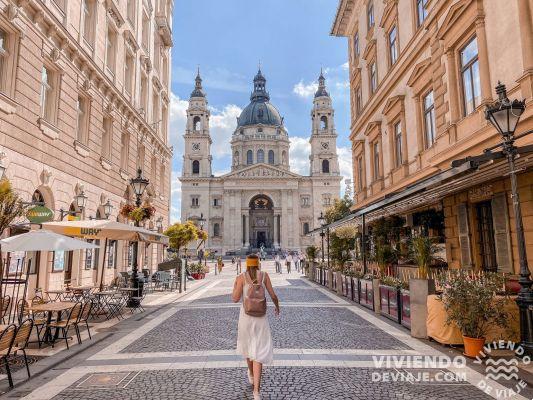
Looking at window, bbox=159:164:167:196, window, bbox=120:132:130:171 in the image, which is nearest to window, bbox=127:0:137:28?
window, bbox=120:132:130:171

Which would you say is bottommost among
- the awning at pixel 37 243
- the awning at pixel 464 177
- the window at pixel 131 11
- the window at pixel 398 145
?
the awning at pixel 37 243

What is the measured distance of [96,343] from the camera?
758cm

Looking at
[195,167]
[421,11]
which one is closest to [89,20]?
[421,11]

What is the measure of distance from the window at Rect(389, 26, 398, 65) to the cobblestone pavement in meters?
11.6

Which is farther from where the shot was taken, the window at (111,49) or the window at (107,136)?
the window at (111,49)

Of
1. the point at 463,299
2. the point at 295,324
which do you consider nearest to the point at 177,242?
the point at 295,324

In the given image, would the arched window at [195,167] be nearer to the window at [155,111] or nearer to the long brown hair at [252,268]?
the window at [155,111]

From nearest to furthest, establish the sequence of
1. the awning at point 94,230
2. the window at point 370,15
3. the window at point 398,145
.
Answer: the awning at point 94,230 < the window at point 398,145 < the window at point 370,15

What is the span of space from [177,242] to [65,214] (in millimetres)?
11579

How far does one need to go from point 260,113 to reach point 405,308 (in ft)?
275

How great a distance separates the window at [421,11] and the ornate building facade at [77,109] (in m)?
12.4

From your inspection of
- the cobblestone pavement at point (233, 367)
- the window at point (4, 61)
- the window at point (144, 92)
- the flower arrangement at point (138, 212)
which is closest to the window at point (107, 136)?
the flower arrangement at point (138, 212)

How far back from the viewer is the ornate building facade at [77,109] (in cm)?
1053

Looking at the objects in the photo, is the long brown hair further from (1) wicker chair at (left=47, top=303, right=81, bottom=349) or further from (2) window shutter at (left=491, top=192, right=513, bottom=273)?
(2) window shutter at (left=491, top=192, right=513, bottom=273)
